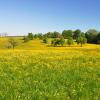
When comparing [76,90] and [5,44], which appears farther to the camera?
[5,44]

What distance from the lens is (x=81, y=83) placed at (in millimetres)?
15047

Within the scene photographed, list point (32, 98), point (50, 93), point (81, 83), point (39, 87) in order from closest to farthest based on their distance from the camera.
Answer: point (32, 98) < point (50, 93) < point (39, 87) < point (81, 83)

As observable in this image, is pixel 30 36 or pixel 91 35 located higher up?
pixel 91 35

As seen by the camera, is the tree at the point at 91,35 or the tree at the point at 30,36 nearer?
the tree at the point at 91,35

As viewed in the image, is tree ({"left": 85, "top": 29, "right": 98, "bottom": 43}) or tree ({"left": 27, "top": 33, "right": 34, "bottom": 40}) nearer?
tree ({"left": 85, "top": 29, "right": 98, "bottom": 43})

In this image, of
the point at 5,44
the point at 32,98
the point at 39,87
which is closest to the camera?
the point at 32,98

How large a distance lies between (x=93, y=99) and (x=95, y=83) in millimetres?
→ 3501

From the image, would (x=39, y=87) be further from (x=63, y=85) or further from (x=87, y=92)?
(x=87, y=92)

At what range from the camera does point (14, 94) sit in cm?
1206

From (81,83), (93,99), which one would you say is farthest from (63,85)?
(93,99)

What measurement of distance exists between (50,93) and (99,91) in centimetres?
254

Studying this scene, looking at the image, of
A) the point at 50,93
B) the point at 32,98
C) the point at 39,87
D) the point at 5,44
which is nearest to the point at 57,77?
the point at 39,87

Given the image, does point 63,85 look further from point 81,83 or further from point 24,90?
point 24,90

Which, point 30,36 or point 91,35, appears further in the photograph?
point 30,36
